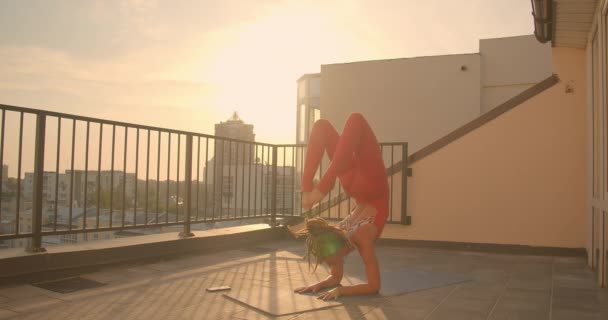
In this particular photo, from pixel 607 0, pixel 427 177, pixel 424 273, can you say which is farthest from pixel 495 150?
pixel 607 0

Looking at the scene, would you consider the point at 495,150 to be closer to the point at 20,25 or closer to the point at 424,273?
the point at 424,273

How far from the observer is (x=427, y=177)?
5.74 m

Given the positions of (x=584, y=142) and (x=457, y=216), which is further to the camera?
(x=457, y=216)

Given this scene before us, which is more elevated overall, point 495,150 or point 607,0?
point 607,0

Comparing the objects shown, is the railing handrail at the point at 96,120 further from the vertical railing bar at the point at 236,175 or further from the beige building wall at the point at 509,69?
the beige building wall at the point at 509,69

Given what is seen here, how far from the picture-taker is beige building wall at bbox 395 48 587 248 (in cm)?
510

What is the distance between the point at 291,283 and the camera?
3.42m

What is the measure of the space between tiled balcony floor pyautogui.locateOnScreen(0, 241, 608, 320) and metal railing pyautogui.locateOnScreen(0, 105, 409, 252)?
46cm

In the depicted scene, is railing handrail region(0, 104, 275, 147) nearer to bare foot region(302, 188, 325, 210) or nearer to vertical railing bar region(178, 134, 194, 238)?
vertical railing bar region(178, 134, 194, 238)

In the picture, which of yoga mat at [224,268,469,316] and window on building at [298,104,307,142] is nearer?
yoga mat at [224,268,469,316]

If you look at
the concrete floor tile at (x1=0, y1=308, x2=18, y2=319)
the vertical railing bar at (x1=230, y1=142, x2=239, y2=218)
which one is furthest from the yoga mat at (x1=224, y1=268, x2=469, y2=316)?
the vertical railing bar at (x1=230, y1=142, x2=239, y2=218)

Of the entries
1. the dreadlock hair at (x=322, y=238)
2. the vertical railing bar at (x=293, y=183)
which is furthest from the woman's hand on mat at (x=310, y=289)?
the vertical railing bar at (x=293, y=183)

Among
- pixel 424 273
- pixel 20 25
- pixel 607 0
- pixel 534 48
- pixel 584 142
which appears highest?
pixel 534 48

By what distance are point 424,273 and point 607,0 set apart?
229cm
